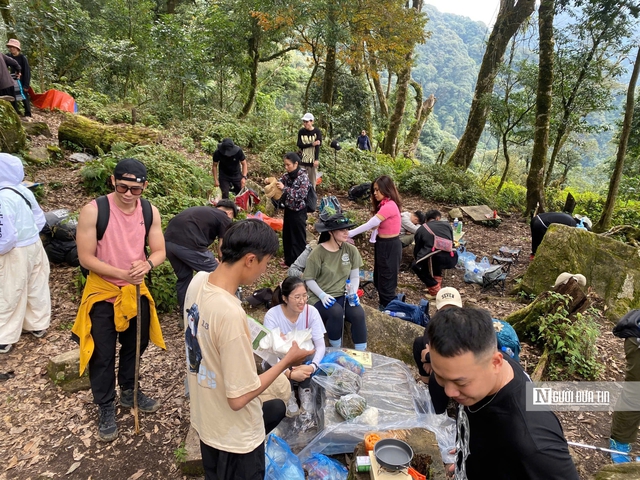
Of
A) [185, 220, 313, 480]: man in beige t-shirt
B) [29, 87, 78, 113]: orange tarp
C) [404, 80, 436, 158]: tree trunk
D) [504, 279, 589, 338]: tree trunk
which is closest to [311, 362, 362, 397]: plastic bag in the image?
[185, 220, 313, 480]: man in beige t-shirt

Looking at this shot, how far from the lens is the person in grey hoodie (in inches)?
292

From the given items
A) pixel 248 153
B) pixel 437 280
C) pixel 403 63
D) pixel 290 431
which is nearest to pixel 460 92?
pixel 403 63

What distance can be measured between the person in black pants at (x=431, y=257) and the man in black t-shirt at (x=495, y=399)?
4.90 meters

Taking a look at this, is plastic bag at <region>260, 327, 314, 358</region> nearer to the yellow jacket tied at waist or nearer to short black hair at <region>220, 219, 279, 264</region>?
short black hair at <region>220, 219, 279, 264</region>

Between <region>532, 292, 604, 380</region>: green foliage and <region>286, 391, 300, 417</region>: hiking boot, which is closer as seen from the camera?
<region>286, 391, 300, 417</region>: hiking boot

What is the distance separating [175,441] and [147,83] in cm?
1453

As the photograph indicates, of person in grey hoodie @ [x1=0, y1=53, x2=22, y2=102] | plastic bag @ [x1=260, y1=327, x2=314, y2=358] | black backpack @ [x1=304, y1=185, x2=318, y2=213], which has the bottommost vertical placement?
plastic bag @ [x1=260, y1=327, x2=314, y2=358]

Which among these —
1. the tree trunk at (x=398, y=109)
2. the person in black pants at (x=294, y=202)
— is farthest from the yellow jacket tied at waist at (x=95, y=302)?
the tree trunk at (x=398, y=109)

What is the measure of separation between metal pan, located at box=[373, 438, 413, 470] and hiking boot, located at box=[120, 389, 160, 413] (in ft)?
7.15

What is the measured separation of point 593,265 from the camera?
591 cm

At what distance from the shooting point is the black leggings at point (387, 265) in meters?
5.27

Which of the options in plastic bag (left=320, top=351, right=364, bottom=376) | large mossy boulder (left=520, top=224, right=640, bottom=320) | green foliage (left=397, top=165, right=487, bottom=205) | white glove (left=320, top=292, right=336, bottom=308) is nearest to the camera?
plastic bag (left=320, top=351, right=364, bottom=376)

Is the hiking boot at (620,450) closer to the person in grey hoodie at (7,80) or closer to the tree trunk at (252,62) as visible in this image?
the person in grey hoodie at (7,80)

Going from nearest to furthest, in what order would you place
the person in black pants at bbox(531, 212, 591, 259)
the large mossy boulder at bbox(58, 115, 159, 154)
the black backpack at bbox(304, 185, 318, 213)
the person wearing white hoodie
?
the person wearing white hoodie → the black backpack at bbox(304, 185, 318, 213) → the person in black pants at bbox(531, 212, 591, 259) → the large mossy boulder at bbox(58, 115, 159, 154)
